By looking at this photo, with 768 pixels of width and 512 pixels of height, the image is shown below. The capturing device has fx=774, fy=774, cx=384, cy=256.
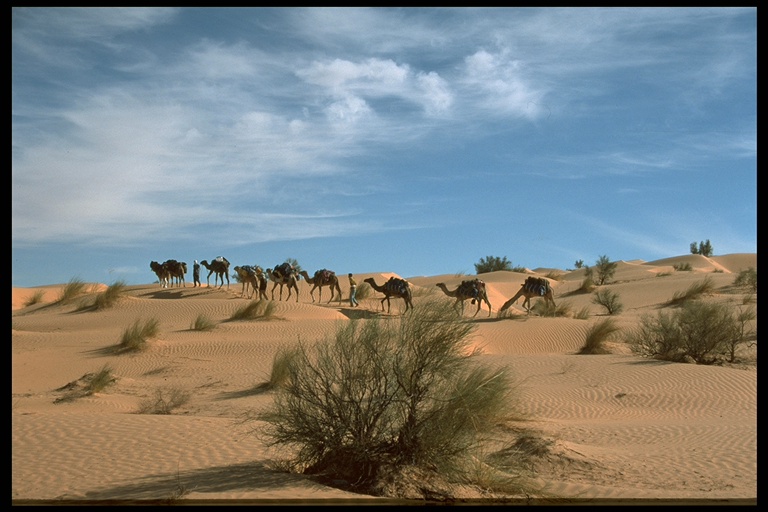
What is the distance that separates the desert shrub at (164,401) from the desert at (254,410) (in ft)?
0.42

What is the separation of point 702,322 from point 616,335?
13.9 ft

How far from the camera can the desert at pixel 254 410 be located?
928 centimetres

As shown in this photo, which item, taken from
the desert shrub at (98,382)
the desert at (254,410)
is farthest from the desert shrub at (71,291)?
the desert shrub at (98,382)

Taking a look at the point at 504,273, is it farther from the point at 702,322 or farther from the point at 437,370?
the point at 437,370

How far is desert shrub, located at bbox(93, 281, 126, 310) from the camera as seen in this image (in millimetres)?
31812

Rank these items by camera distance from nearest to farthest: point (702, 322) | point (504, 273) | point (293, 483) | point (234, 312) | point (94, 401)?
1. point (293, 483)
2. point (94, 401)
3. point (702, 322)
4. point (234, 312)
5. point (504, 273)

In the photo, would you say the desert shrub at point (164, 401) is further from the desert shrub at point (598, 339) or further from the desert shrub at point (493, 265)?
the desert shrub at point (493, 265)

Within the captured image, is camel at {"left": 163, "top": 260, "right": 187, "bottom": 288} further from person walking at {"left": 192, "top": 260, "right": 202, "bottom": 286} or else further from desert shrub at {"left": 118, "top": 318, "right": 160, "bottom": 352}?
desert shrub at {"left": 118, "top": 318, "right": 160, "bottom": 352}

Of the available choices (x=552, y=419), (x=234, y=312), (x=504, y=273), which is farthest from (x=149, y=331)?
(x=504, y=273)

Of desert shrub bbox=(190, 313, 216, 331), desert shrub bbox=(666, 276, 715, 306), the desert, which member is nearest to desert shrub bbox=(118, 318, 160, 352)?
the desert

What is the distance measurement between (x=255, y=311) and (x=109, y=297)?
683 cm

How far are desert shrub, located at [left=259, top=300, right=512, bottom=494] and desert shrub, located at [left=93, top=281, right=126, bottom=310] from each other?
2408cm

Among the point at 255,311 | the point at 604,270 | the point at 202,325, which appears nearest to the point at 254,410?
the point at 202,325
